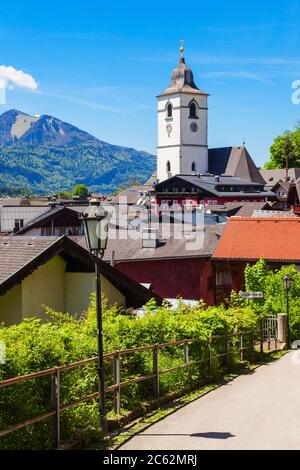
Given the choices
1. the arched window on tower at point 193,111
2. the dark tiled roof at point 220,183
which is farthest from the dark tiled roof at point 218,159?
the dark tiled roof at point 220,183

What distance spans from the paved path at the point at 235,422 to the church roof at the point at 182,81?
122m

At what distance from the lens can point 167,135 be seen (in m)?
135

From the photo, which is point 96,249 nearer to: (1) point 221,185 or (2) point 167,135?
(1) point 221,185

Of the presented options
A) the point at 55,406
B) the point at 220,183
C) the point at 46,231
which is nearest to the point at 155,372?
the point at 55,406

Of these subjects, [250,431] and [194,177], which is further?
[194,177]

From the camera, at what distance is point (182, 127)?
132375 mm

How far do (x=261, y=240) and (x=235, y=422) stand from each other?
2738cm

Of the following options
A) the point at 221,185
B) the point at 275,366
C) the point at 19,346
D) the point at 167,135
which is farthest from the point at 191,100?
the point at 19,346

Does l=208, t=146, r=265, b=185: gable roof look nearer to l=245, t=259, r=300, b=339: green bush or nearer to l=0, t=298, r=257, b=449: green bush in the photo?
l=245, t=259, r=300, b=339: green bush

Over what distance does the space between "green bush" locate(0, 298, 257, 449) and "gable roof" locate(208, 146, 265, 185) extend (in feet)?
353

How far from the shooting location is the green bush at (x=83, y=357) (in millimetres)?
7863

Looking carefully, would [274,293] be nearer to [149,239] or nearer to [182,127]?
[149,239]

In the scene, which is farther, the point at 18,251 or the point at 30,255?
the point at 18,251

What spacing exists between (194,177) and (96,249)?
9914 centimetres
